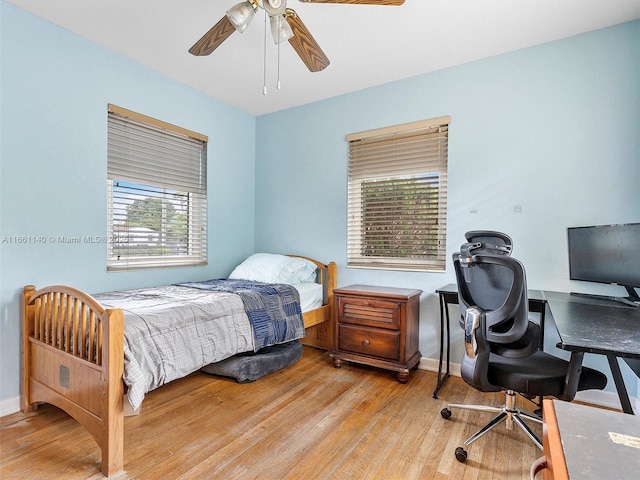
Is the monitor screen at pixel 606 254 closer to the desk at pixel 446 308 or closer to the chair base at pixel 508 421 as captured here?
the desk at pixel 446 308

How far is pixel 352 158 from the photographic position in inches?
134

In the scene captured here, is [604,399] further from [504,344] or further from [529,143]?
[529,143]

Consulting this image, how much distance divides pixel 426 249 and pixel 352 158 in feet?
3.80

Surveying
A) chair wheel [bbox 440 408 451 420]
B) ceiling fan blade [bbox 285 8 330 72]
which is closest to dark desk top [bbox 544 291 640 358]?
chair wheel [bbox 440 408 451 420]

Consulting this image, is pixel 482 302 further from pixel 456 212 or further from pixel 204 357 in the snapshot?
pixel 204 357

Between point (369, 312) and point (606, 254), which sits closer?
point (606, 254)

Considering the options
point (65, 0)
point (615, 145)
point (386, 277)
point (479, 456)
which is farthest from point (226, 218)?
point (615, 145)

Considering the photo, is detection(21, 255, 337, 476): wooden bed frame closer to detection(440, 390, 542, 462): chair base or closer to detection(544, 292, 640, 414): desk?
detection(440, 390, 542, 462): chair base

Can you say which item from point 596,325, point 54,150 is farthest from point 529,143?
point 54,150

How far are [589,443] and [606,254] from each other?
79.0 inches

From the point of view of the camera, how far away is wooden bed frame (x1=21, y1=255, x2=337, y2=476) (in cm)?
159

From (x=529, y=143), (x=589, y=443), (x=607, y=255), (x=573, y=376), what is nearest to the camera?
(x=589, y=443)

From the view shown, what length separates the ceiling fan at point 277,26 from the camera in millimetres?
1705

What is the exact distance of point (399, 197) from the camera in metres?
3.13
